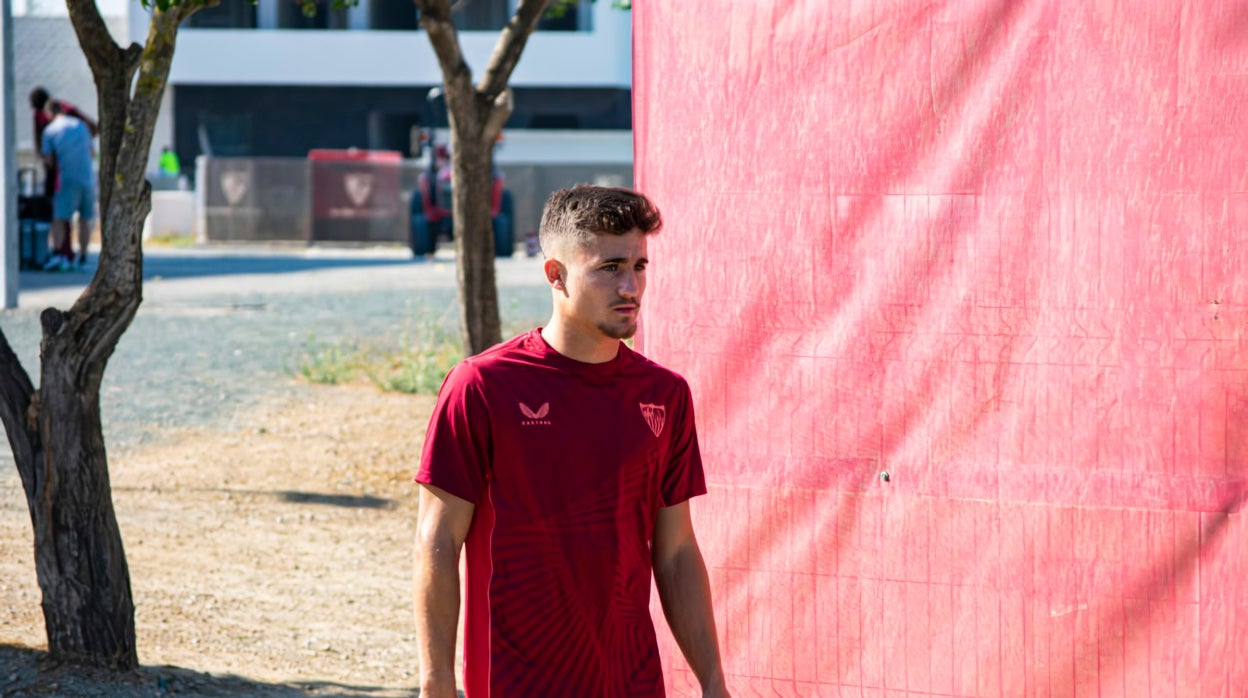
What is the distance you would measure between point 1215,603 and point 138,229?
11.3ft

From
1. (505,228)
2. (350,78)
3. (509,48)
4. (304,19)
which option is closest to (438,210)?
(505,228)

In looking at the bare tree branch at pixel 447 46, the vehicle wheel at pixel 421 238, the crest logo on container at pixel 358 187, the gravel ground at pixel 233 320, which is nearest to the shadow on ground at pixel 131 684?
the gravel ground at pixel 233 320

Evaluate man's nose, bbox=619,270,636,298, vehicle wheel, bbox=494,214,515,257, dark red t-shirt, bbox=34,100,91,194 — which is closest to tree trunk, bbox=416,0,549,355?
man's nose, bbox=619,270,636,298

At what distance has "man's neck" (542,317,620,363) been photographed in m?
3.34

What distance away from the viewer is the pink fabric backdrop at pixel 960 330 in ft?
13.9

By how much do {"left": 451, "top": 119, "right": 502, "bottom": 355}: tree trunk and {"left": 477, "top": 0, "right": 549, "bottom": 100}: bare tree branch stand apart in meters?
0.34

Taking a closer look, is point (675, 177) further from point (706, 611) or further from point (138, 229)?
point (138, 229)

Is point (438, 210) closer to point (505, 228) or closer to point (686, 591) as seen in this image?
point (505, 228)

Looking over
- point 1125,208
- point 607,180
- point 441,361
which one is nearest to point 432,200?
point 607,180

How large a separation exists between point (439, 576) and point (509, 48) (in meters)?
7.33

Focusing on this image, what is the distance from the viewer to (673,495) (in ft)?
11.5

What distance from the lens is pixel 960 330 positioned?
4461 mm

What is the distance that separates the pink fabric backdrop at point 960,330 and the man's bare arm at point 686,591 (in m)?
1.13

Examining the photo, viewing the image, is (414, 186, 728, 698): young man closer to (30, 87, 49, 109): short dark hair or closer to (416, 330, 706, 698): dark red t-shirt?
(416, 330, 706, 698): dark red t-shirt
